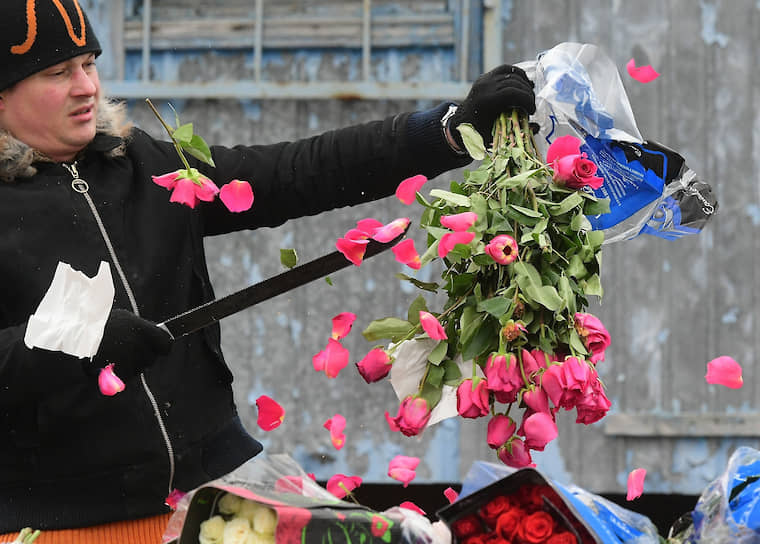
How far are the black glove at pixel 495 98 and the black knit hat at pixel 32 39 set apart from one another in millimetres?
713

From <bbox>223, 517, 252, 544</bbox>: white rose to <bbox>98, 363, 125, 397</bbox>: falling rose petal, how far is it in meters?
0.36

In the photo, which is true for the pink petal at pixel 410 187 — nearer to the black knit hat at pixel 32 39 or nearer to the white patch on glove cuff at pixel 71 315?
the white patch on glove cuff at pixel 71 315

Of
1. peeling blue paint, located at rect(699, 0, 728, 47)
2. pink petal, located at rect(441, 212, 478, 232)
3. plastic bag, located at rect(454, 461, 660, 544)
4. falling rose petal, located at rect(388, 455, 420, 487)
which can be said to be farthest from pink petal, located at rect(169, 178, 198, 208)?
peeling blue paint, located at rect(699, 0, 728, 47)

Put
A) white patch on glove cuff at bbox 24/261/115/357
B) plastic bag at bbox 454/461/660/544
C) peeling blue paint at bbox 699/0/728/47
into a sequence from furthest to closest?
1. peeling blue paint at bbox 699/0/728/47
2. white patch on glove cuff at bbox 24/261/115/357
3. plastic bag at bbox 454/461/660/544

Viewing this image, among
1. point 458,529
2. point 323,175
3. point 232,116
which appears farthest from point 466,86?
point 458,529

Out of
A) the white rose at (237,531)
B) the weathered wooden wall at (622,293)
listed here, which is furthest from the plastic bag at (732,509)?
the weathered wooden wall at (622,293)

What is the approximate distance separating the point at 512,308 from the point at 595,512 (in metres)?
0.31

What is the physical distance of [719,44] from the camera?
12.2ft

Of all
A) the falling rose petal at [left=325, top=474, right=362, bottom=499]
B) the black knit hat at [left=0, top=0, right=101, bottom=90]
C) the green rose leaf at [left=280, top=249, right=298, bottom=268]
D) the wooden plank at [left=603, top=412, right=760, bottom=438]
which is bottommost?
the wooden plank at [left=603, top=412, right=760, bottom=438]

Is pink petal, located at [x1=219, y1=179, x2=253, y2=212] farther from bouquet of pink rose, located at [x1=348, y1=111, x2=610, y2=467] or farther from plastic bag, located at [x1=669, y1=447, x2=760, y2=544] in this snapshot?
plastic bag, located at [x1=669, y1=447, x2=760, y2=544]

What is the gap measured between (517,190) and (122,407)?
2.53ft

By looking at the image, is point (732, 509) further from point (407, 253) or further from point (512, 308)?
point (407, 253)

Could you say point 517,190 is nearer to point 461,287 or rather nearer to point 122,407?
point 461,287

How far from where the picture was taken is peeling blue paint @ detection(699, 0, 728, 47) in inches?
146
